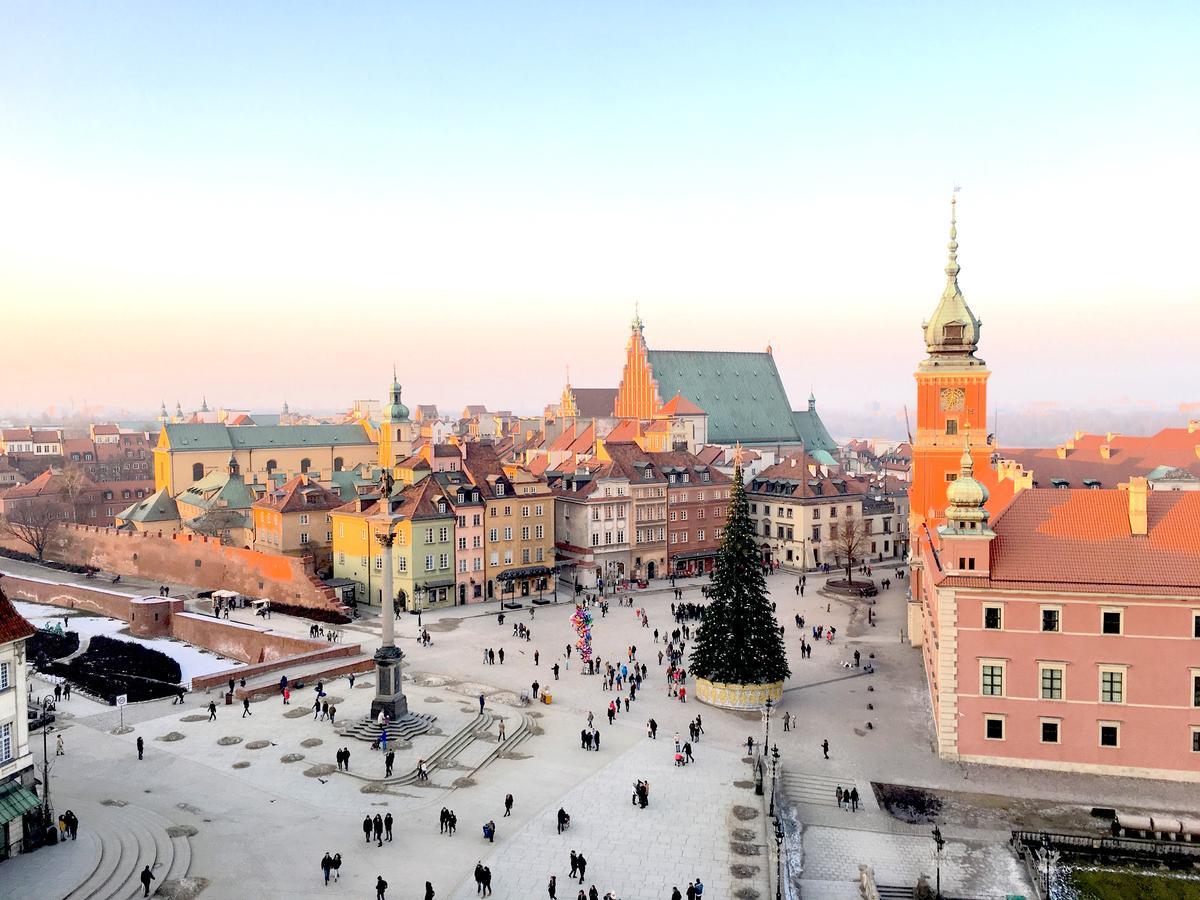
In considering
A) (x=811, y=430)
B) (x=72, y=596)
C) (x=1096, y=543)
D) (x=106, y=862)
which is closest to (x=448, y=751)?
(x=106, y=862)

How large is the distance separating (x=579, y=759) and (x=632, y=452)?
1778 inches

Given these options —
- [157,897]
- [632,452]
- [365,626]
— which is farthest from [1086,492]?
[632,452]

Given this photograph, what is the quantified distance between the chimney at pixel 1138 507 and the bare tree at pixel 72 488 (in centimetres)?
9355

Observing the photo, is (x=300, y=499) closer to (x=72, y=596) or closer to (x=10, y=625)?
(x=72, y=596)

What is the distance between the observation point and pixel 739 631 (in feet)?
140

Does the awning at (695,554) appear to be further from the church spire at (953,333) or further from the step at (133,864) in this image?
the step at (133,864)

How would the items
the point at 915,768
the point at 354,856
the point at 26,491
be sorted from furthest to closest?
the point at 26,491, the point at 915,768, the point at 354,856

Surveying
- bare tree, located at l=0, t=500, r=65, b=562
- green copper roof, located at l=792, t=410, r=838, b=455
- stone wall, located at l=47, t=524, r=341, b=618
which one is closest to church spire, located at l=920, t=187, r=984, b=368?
stone wall, located at l=47, t=524, r=341, b=618

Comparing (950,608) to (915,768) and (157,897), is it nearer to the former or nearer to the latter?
(915,768)

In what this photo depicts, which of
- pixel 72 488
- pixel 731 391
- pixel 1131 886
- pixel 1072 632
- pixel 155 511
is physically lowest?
pixel 1131 886

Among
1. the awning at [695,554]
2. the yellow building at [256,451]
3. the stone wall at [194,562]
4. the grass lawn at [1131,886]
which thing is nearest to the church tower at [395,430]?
the yellow building at [256,451]

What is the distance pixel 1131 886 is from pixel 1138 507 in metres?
14.0

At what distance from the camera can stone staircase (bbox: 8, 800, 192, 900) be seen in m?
25.6

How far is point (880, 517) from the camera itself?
8519cm
